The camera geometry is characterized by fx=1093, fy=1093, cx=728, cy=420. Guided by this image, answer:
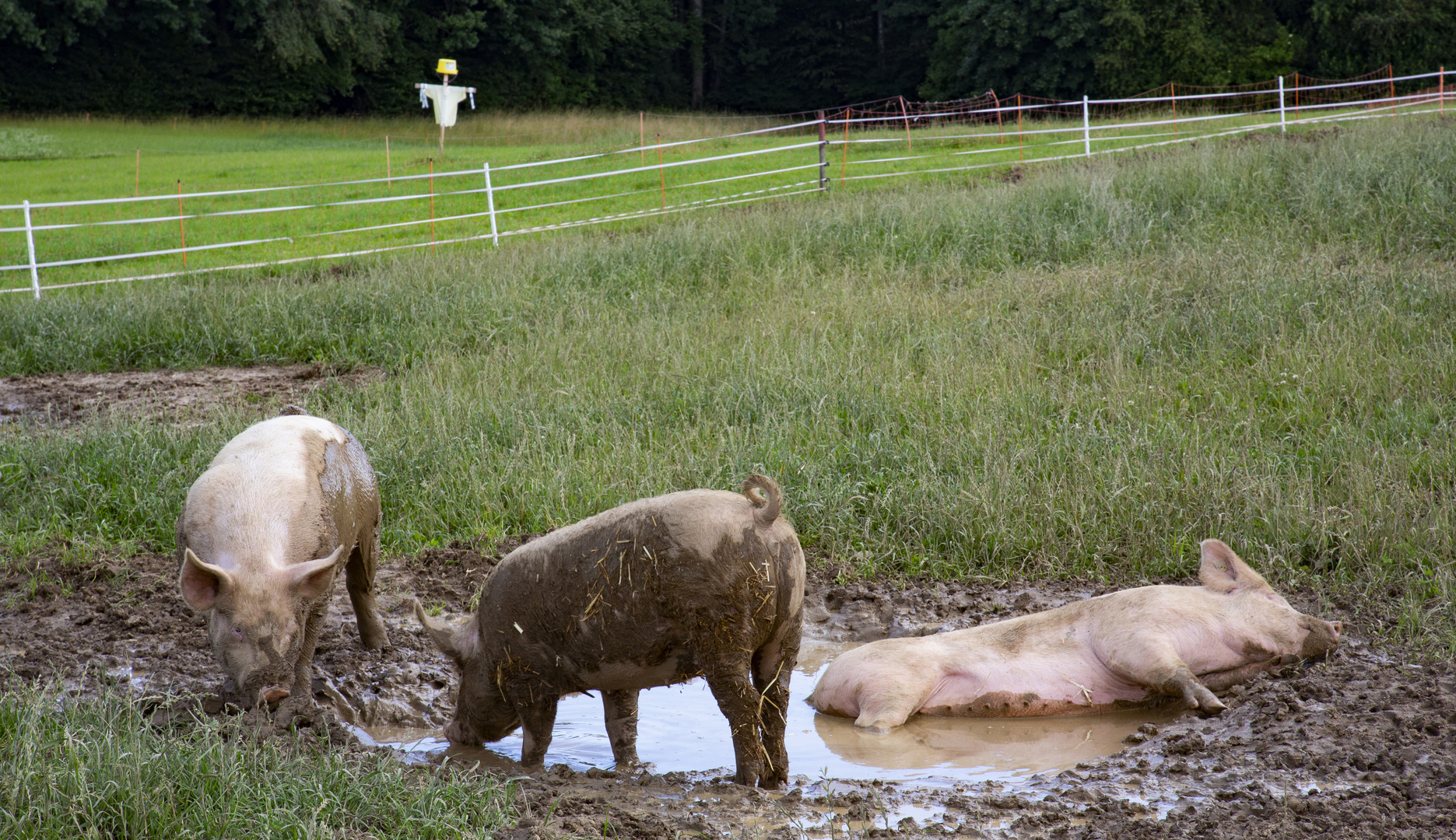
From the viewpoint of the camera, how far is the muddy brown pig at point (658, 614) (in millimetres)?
3270

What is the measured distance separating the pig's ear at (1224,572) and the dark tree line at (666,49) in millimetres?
33866

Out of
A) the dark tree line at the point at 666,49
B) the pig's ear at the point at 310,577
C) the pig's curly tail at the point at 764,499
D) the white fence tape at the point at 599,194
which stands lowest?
the pig's ear at the point at 310,577

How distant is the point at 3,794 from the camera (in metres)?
2.75

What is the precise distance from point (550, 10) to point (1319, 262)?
133 ft

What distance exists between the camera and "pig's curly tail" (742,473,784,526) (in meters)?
3.27

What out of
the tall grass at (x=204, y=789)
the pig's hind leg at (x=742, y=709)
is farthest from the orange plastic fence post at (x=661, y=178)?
the tall grass at (x=204, y=789)

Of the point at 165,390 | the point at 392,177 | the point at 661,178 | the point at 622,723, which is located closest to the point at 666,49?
the point at 392,177

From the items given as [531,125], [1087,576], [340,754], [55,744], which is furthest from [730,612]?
[531,125]

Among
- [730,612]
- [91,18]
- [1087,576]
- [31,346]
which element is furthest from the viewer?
[91,18]

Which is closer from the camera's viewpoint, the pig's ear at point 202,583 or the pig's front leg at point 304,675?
the pig's ear at point 202,583

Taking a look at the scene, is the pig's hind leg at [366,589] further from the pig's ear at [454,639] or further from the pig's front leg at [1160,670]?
the pig's front leg at [1160,670]

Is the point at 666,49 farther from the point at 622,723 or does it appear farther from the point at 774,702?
the point at 774,702

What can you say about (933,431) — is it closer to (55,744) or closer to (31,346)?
(55,744)

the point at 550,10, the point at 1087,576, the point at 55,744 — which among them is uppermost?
the point at 550,10
